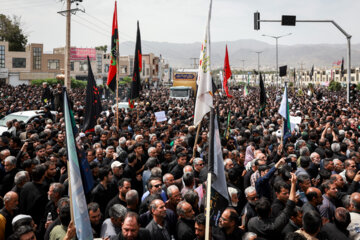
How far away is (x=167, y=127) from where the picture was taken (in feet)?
36.4

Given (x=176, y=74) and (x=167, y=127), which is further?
(x=176, y=74)

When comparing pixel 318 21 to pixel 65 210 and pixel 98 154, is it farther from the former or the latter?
pixel 65 210

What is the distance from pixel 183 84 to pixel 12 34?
54470 millimetres

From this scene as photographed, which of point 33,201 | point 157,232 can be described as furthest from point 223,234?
point 33,201

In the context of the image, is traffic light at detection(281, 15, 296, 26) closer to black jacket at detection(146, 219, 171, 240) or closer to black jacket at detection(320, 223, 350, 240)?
black jacket at detection(320, 223, 350, 240)

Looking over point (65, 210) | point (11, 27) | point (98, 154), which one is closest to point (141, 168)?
point (98, 154)

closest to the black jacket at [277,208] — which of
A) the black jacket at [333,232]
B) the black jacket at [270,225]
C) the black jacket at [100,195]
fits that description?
the black jacket at [270,225]

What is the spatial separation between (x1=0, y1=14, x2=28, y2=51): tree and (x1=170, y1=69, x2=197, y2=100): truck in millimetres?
52045

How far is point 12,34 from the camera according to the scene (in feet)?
238

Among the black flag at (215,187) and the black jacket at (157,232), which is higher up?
the black flag at (215,187)

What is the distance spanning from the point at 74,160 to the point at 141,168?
3.39m

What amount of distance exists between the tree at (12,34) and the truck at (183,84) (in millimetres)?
52045

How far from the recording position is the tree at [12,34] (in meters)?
71.7

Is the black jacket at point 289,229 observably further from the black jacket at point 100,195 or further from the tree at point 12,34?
the tree at point 12,34
